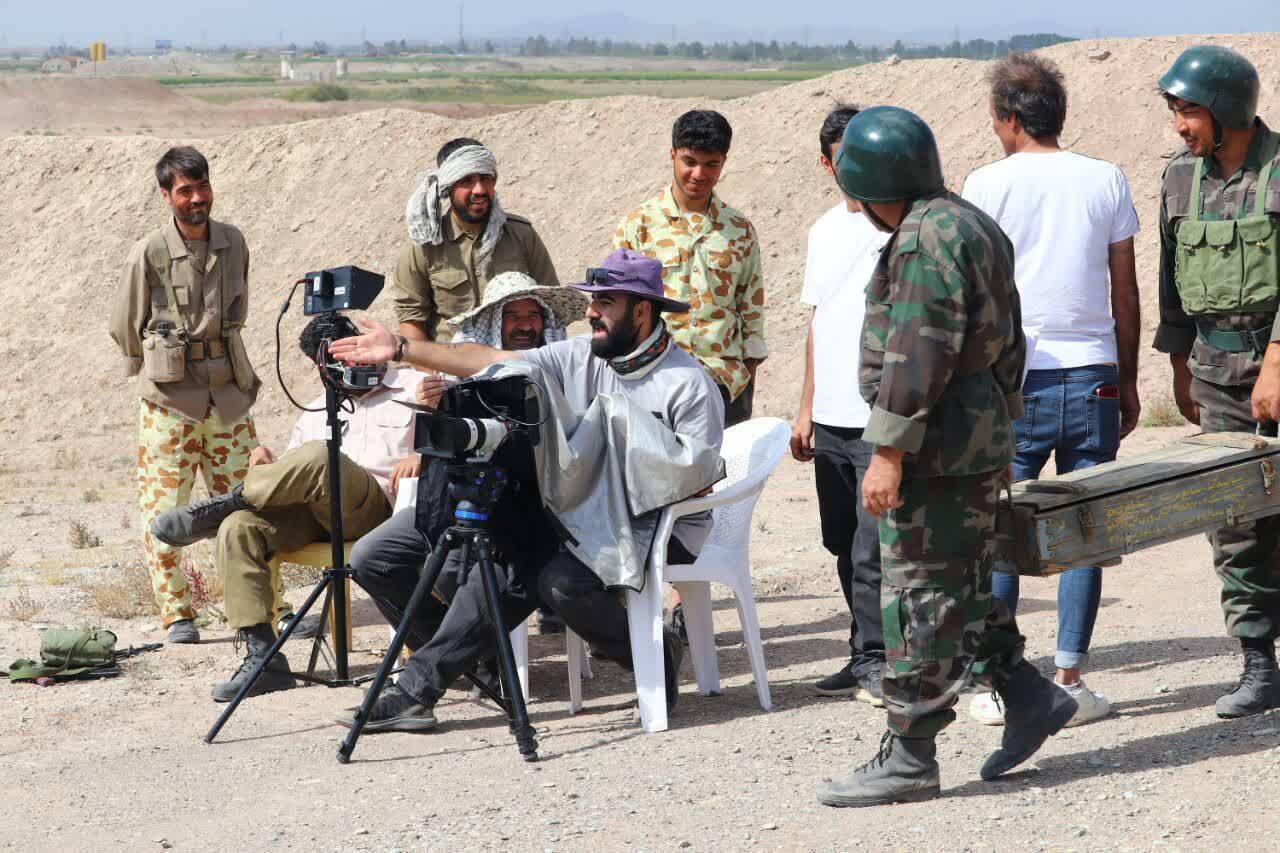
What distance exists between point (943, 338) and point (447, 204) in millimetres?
3246

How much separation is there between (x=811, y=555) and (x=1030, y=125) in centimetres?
380

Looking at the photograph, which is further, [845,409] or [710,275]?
[710,275]

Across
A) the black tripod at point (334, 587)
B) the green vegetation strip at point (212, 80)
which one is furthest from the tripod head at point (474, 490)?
the green vegetation strip at point (212, 80)

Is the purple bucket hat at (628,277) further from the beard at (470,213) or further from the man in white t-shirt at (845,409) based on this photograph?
the beard at (470,213)

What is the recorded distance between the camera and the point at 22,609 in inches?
293

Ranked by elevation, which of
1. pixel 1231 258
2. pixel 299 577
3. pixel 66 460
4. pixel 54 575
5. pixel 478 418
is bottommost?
pixel 66 460

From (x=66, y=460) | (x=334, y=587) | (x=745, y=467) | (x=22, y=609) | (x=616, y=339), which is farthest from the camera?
(x=66, y=460)

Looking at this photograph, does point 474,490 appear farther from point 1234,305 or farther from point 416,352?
point 1234,305

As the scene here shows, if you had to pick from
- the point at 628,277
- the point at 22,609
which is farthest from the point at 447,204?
the point at 22,609

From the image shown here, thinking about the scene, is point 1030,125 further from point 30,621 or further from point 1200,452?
point 30,621

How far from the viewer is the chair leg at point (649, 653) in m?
5.08

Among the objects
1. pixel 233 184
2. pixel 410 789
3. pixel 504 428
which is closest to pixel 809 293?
pixel 504 428

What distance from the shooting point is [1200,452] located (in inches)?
180

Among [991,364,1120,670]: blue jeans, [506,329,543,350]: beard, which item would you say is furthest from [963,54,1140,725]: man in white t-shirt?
[506,329,543,350]: beard
